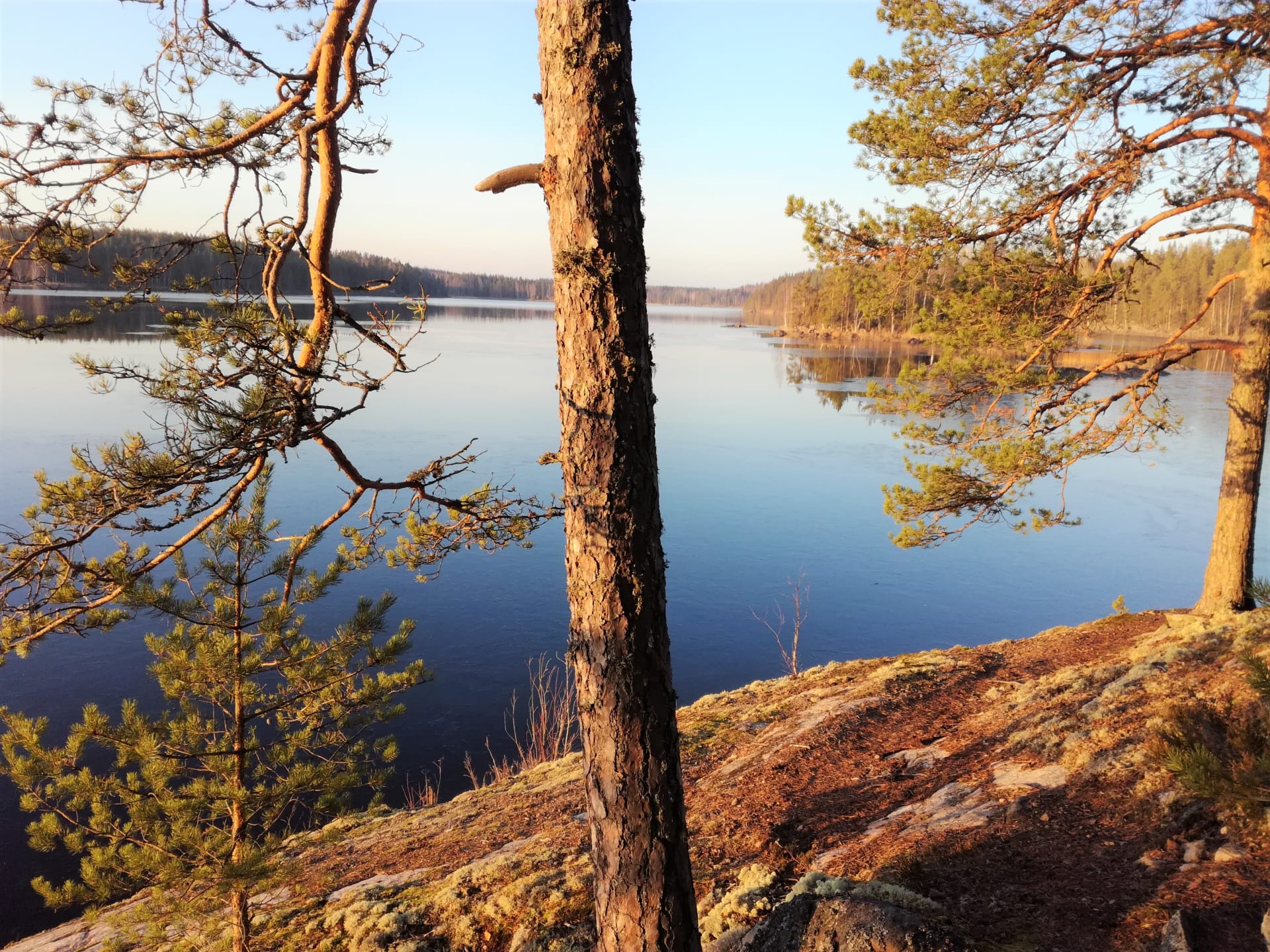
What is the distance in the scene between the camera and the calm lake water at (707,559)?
397 inches

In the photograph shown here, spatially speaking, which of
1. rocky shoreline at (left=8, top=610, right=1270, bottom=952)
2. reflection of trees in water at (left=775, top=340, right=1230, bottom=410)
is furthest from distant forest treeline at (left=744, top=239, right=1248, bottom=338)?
rocky shoreline at (left=8, top=610, right=1270, bottom=952)

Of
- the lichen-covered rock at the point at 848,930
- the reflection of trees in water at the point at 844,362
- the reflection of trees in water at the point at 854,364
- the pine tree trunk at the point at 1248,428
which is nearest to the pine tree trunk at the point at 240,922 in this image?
the lichen-covered rock at the point at 848,930

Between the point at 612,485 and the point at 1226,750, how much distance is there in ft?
7.71

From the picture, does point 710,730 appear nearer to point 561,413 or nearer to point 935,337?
point 935,337

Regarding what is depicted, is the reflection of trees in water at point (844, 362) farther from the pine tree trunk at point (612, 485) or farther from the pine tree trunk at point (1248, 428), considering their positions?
the pine tree trunk at point (612, 485)

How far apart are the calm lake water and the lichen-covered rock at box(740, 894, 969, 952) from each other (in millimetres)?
2955

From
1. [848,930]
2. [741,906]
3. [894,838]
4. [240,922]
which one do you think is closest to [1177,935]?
[848,930]

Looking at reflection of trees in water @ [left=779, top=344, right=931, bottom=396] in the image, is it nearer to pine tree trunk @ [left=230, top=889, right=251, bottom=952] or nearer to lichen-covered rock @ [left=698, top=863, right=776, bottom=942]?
lichen-covered rock @ [left=698, top=863, right=776, bottom=942]

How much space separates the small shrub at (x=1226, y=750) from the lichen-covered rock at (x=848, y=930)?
1.02 m

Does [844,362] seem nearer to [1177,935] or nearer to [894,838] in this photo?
[894,838]

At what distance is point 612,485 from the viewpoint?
2.76 m

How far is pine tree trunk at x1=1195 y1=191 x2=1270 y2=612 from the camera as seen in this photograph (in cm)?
687

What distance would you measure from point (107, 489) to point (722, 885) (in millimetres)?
3338

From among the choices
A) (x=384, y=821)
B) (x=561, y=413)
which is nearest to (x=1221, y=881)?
(x=561, y=413)
